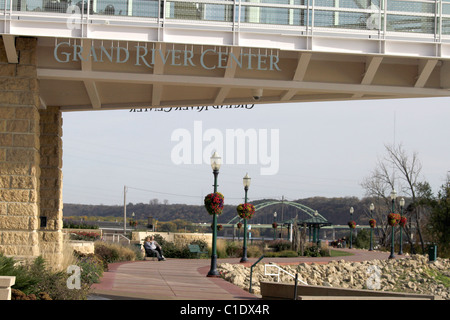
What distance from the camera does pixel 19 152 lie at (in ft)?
57.3

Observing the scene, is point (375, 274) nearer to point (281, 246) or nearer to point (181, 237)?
point (281, 246)

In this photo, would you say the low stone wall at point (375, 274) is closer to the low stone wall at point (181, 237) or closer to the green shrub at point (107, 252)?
the green shrub at point (107, 252)

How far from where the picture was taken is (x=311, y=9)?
1842cm

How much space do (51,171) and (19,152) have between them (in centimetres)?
414

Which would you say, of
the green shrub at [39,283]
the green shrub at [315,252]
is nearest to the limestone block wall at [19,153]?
the green shrub at [39,283]

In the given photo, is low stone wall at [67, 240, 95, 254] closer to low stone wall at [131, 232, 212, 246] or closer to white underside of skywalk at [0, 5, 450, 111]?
white underside of skywalk at [0, 5, 450, 111]

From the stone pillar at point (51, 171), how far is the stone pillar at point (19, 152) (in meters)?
3.53

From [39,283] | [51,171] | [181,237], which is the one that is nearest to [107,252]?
[51,171]

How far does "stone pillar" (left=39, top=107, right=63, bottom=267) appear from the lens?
2097 centimetres

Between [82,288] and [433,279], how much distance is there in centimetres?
2460

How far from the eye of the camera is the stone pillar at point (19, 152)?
17.2 meters
